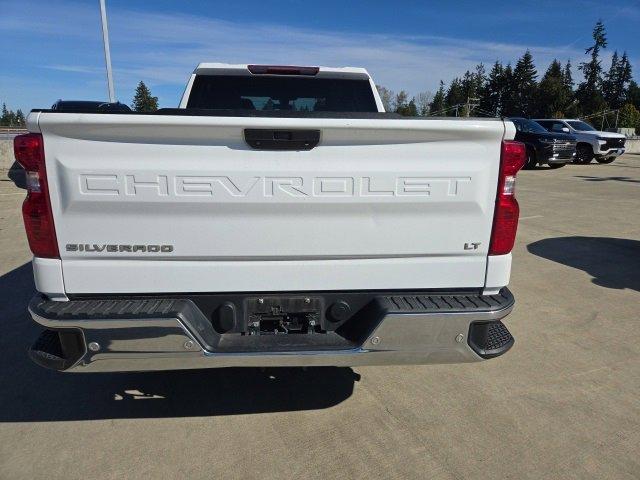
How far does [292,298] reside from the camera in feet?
7.75

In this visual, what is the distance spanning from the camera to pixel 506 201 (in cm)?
235

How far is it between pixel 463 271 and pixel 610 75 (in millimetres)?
126244

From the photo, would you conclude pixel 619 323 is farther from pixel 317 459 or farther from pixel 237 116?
pixel 237 116

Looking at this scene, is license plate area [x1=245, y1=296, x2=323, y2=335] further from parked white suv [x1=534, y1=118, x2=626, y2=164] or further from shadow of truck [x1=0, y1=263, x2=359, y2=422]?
parked white suv [x1=534, y1=118, x2=626, y2=164]

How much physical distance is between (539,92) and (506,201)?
92347 mm

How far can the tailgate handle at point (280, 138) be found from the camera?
7.12 ft

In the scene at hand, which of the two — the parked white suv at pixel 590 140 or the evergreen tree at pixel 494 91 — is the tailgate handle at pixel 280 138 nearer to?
the parked white suv at pixel 590 140

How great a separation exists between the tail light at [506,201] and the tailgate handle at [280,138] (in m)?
0.94

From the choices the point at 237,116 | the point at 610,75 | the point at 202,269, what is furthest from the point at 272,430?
the point at 610,75

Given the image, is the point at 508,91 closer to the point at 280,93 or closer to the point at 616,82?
the point at 616,82

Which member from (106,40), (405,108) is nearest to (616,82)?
(405,108)

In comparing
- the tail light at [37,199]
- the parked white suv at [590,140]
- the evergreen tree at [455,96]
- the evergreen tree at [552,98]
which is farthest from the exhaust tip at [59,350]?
the evergreen tree at [455,96]

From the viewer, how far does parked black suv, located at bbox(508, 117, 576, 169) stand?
17.9m

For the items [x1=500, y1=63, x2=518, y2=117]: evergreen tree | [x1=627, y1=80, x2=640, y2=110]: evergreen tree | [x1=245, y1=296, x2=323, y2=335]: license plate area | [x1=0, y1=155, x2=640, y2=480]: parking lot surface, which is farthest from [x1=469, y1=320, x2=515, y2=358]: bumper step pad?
[x1=627, y1=80, x2=640, y2=110]: evergreen tree
